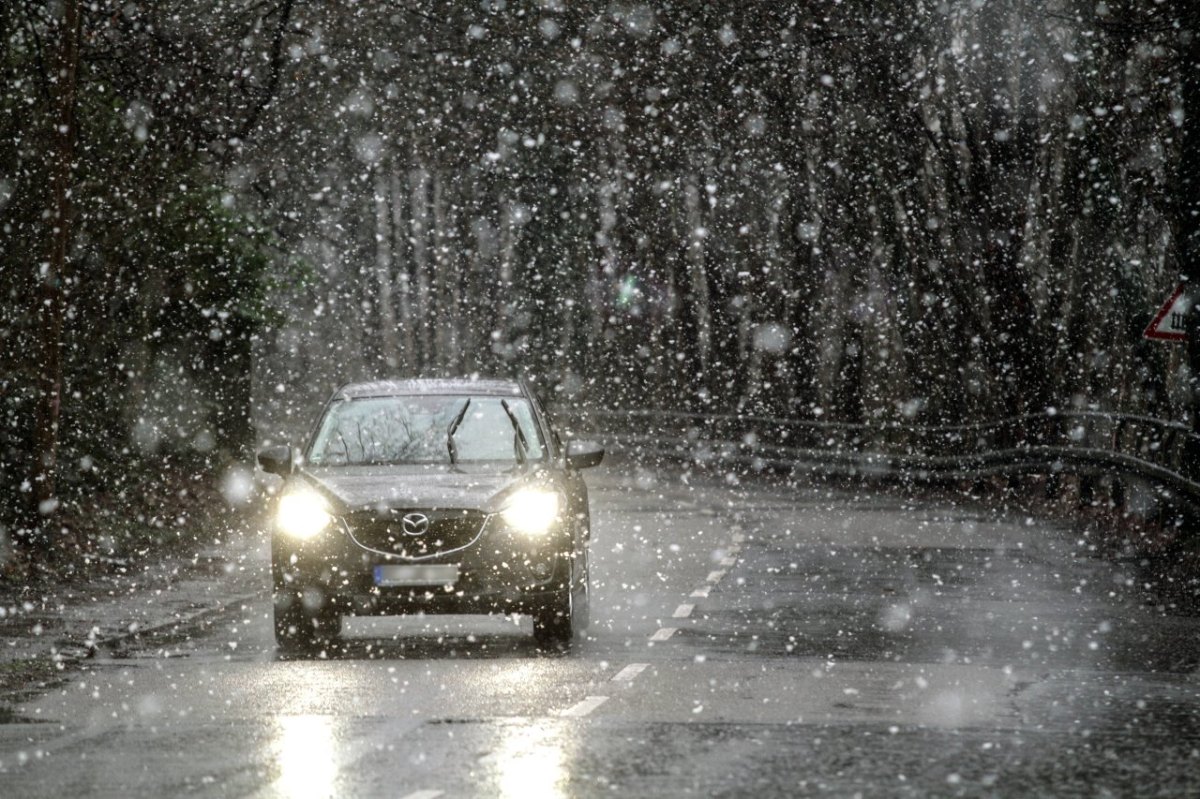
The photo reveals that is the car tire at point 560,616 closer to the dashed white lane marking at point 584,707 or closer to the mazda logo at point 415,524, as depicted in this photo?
the mazda logo at point 415,524

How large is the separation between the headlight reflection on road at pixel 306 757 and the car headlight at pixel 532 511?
3.39 metres

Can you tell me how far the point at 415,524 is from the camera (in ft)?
45.0

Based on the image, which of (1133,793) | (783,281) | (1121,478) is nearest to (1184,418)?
(1121,478)

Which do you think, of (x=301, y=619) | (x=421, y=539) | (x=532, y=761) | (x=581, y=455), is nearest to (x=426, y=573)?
(x=421, y=539)

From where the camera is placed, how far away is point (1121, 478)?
2622cm

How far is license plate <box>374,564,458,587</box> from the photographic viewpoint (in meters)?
13.7

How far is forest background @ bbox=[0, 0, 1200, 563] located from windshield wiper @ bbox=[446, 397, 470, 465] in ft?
16.5

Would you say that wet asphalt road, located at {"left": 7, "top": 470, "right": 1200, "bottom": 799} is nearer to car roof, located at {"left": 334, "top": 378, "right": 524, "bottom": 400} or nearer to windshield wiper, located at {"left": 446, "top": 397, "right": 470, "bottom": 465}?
windshield wiper, located at {"left": 446, "top": 397, "right": 470, "bottom": 465}

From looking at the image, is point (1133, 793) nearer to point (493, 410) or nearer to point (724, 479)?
point (493, 410)

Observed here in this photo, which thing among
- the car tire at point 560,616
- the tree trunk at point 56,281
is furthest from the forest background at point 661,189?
the car tire at point 560,616

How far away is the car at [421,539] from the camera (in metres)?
13.7

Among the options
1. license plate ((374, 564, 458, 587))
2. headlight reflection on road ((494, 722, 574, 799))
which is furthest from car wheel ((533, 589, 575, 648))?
headlight reflection on road ((494, 722, 574, 799))

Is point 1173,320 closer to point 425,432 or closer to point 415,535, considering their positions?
point 425,432

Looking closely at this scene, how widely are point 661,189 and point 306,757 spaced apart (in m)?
39.5
